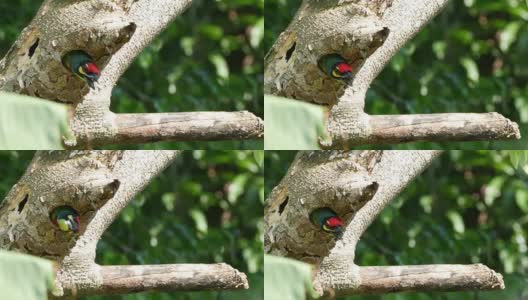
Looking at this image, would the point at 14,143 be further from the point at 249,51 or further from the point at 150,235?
the point at 249,51

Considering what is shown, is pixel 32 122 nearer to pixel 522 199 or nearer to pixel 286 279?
pixel 286 279

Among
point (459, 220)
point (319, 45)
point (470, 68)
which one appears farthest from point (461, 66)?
point (319, 45)

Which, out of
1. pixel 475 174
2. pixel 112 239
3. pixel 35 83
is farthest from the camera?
pixel 475 174

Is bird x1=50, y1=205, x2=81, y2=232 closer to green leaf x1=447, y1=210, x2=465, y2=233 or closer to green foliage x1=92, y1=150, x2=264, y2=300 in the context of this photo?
green foliage x1=92, y1=150, x2=264, y2=300

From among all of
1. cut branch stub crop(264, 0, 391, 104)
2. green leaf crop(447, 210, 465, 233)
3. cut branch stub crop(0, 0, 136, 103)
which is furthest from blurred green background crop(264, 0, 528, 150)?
cut branch stub crop(0, 0, 136, 103)

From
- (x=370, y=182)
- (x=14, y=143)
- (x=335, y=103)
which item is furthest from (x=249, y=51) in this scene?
(x=14, y=143)

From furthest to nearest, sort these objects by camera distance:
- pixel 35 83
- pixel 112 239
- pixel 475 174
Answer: pixel 475 174, pixel 112 239, pixel 35 83
